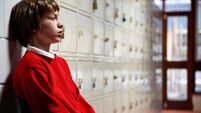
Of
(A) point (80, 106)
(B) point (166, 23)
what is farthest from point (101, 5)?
(B) point (166, 23)

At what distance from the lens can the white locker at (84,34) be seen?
2041mm

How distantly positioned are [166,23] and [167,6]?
410mm

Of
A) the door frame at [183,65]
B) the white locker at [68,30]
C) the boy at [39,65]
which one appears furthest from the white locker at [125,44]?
the door frame at [183,65]

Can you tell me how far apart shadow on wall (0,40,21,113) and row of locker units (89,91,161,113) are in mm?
950

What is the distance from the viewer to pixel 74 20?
76.9 inches

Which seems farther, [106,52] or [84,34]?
[106,52]

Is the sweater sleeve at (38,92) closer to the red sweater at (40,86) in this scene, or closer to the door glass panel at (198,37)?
the red sweater at (40,86)

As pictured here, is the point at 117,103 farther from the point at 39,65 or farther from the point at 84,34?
the point at 39,65

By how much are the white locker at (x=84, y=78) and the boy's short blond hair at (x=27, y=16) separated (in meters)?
0.74

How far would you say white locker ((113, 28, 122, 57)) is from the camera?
116 inches

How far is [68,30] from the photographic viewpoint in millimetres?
1874

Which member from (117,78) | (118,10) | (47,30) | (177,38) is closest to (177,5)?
(177,38)

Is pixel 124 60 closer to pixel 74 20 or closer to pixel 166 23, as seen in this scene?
pixel 74 20

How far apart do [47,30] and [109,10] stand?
57.3 inches
